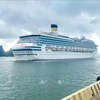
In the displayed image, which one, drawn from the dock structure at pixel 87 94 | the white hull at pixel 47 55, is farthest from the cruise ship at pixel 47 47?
the dock structure at pixel 87 94

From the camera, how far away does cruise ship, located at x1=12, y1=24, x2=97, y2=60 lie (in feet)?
246

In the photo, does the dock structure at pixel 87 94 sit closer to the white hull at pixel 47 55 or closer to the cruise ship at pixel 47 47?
the cruise ship at pixel 47 47

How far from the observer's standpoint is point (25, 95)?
15.7 m

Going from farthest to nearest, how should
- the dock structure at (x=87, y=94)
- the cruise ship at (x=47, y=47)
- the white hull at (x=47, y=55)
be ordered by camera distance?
the cruise ship at (x=47, y=47), the white hull at (x=47, y=55), the dock structure at (x=87, y=94)

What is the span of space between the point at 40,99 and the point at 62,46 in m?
75.4

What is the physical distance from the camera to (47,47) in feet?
265

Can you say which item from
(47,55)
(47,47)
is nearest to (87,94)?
(47,55)

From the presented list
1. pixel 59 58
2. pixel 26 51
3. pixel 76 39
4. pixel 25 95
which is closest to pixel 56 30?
pixel 76 39

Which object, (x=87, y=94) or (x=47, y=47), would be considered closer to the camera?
(x=87, y=94)

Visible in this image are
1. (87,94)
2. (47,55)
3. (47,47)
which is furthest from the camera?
(47,47)

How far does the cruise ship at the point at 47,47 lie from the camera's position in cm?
7494

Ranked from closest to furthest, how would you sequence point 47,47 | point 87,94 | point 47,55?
point 87,94
point 47,55
point 47,47

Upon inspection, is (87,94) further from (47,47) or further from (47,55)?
(47,47)

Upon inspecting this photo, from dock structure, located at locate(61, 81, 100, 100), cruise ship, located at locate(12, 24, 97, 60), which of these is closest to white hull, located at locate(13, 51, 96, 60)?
cruise ship, located at locate(12, 24, 97, 60)
